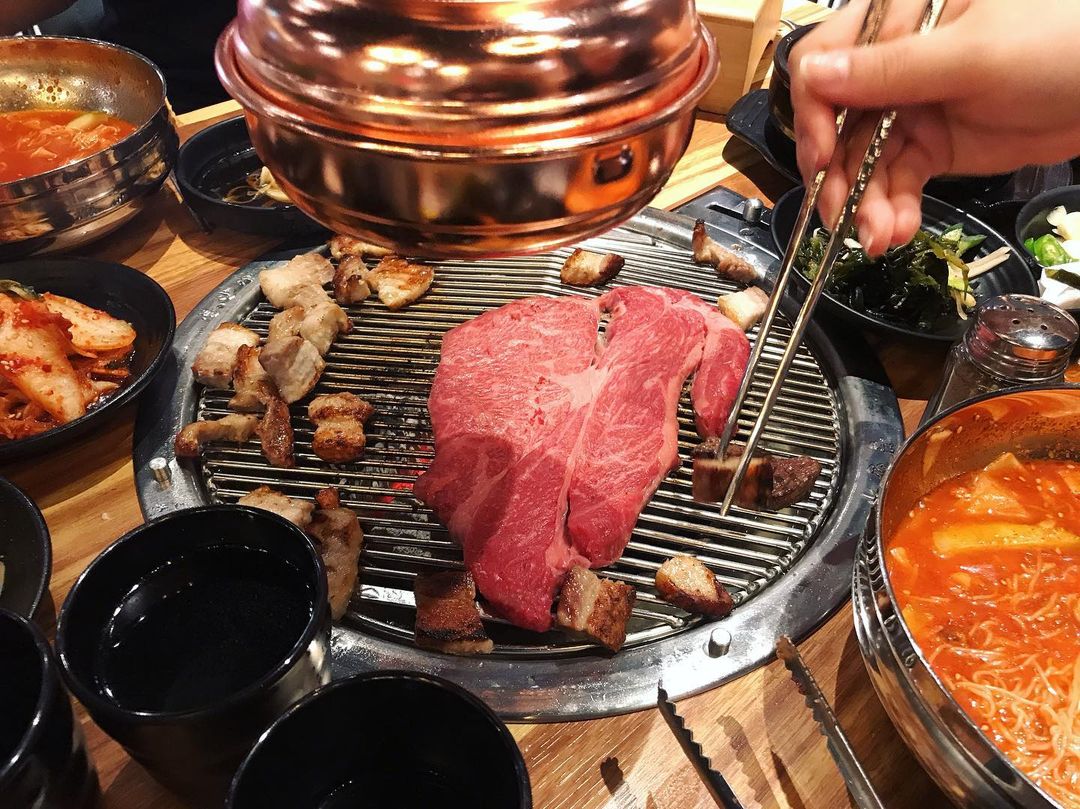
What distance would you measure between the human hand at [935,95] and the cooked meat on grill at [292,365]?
56.7 inches

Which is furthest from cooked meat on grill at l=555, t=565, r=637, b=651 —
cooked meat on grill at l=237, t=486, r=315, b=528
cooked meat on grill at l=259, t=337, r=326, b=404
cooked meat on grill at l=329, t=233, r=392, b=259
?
cooked meat on grill at l=329, t=233, r=392, b=259

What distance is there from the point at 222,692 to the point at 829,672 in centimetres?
125

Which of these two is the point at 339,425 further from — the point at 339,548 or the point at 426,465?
the point at 339,548

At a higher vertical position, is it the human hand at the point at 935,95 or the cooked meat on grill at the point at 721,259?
the human hand at the point at 935,95

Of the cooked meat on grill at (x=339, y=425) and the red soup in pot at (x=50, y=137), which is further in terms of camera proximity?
the red soup in pot at (x=50, y=137)

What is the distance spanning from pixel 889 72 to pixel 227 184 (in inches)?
96.1

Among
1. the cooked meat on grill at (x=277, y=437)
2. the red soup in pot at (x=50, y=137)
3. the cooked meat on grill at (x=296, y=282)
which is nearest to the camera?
the cooked meat on grill at (x=277, y=437)

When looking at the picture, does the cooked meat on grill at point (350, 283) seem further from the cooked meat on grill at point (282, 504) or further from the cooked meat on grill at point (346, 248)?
the cooked meat on grill at point (282, 504)

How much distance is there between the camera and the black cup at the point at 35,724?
3.59 ft

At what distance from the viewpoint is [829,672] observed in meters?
1.62

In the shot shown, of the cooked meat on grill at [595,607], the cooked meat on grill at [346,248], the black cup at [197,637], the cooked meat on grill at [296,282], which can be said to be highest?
the black cup at [197,637]

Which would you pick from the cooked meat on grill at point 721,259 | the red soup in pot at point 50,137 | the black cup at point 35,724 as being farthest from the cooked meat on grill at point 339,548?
the red soup in pot at point 50,137

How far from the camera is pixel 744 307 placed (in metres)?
2.44

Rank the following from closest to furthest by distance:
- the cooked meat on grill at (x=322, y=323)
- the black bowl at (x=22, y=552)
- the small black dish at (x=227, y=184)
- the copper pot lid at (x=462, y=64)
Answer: the copper pot lid at (x=462, y=64) < the black bowl at (x=22, y=552) < the cooked meat on grill at (x=322, y=323) < the small black dish at (x=227, y=184)
